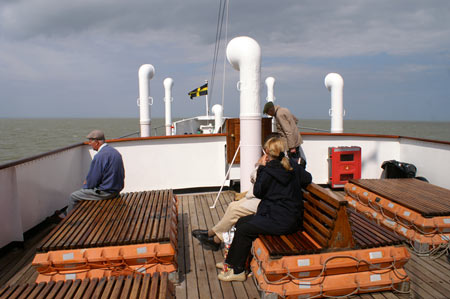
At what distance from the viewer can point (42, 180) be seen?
17.6 feet

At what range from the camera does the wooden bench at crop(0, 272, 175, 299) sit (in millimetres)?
2254

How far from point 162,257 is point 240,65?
11.1 feet

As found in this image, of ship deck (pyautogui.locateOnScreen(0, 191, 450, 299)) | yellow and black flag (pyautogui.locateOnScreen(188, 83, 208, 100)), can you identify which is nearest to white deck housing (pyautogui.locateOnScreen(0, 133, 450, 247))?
ship deck (pyautogui.locateOnScreen(0, 191, 450, 299))

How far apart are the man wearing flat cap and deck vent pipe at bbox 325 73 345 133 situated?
18.9ft

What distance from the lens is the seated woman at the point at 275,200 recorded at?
3219mm

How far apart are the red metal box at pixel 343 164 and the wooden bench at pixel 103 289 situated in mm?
5364

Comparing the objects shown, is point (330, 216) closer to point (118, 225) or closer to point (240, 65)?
point (118, 225)

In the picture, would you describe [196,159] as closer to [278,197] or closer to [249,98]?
[249,98]

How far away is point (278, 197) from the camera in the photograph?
10.6ft

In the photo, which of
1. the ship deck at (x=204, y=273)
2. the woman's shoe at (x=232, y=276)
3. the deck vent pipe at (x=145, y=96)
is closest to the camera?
the ship deck at (x=204, y=273)

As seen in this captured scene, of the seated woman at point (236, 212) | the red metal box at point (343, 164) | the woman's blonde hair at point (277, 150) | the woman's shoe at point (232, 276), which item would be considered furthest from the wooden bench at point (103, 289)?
the red metal box at point (343, 164)

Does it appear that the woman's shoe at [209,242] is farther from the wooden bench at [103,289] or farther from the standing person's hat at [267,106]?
the standing person's hat at [267,106]

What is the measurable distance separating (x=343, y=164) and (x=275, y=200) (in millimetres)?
4342

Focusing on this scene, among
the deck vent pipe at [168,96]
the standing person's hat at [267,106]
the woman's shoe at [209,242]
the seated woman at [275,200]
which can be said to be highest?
the deck vent pipe at [168,96]
